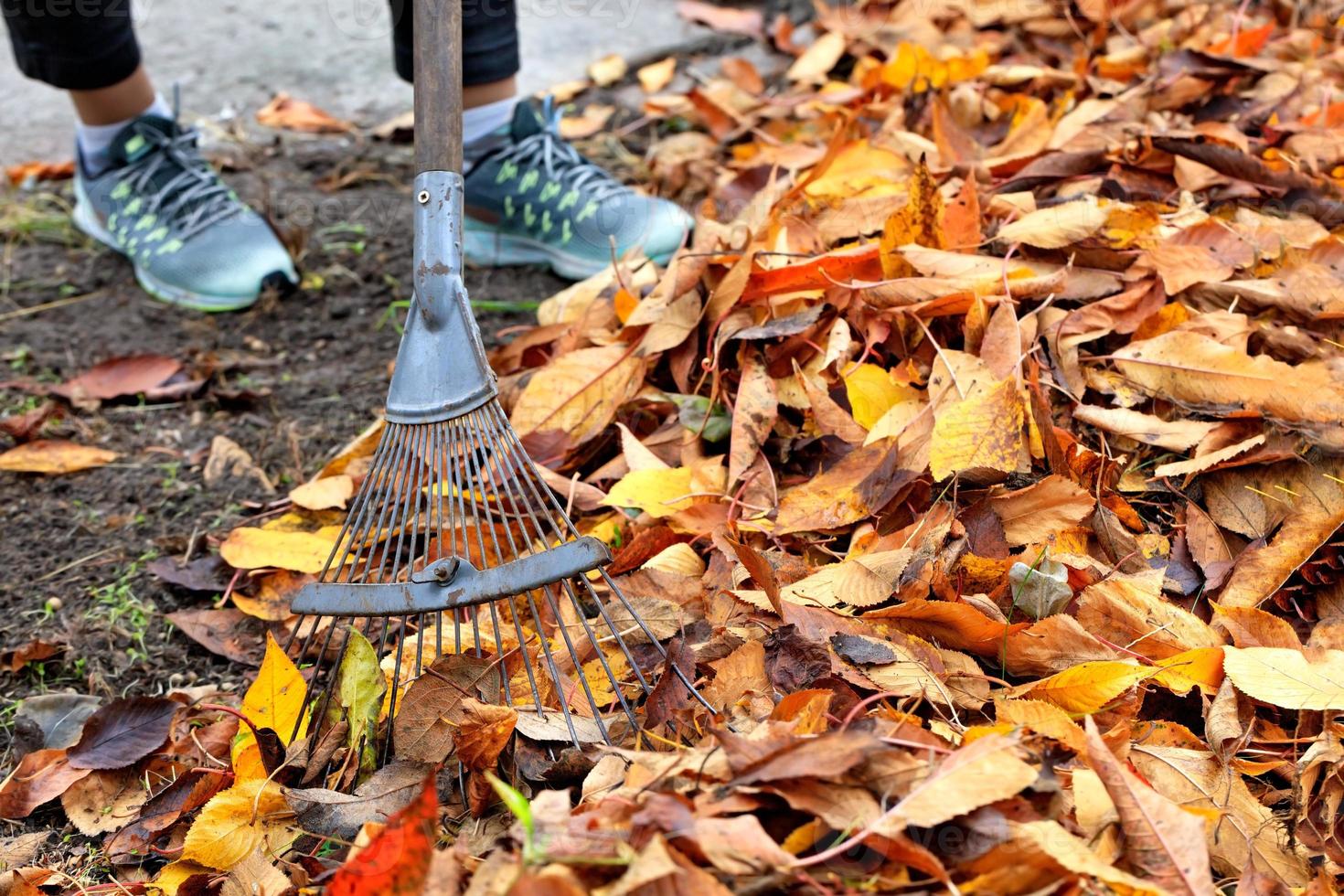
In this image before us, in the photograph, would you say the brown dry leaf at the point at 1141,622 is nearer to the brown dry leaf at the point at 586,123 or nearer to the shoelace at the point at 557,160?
the shoelace at the point at 557,160

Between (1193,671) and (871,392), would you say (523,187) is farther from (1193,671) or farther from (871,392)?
(1193,671)

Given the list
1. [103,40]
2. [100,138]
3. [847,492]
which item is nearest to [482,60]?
[103,40]

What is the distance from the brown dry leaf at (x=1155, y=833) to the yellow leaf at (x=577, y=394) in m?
0.86

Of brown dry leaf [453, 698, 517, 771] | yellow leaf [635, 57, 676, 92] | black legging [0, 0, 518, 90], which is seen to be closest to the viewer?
brown dry leaf [453, 698, 517, 771]

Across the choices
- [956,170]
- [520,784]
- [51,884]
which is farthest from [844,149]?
[51,884]

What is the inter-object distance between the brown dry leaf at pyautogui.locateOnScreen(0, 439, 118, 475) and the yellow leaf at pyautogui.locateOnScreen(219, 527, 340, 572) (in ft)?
1.25

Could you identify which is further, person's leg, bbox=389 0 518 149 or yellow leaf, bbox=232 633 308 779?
Result: person's leg, bbox=389 0 518 149

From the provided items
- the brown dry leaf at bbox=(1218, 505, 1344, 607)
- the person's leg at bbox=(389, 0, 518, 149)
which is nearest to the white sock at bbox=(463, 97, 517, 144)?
the person's leg at bbox=(389, 0, 518, 149)

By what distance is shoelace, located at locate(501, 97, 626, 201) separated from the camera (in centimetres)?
229

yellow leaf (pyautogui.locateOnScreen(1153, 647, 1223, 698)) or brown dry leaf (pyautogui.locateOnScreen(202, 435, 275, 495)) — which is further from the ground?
yellow leaf (pyautogui.locateOnScreen(1153, 647, 1223, 698))

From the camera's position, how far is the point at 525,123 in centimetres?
233

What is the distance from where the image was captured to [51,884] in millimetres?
1215

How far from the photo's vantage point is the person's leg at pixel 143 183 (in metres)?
2.13

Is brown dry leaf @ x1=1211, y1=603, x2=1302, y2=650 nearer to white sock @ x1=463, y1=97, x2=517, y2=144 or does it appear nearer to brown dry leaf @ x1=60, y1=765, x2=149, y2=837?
brown dry leaf @ x1=60, y1=765, x2=149, y2=837
